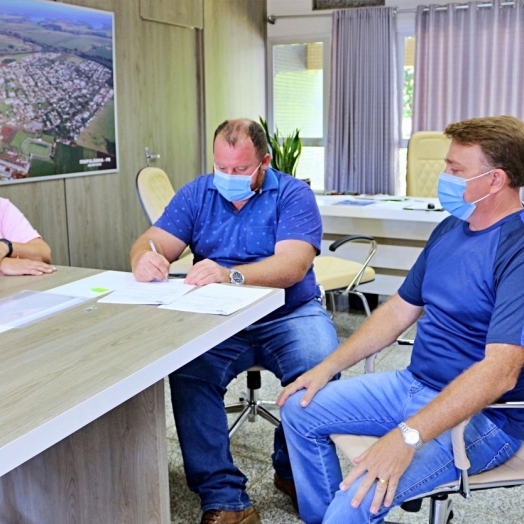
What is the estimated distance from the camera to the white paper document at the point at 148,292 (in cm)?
179

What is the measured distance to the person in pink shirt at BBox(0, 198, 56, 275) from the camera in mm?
2100

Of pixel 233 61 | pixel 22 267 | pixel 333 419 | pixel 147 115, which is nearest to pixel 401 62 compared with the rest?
pixel 233 61

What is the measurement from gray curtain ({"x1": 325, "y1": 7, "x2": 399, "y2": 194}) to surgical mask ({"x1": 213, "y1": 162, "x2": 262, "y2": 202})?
407 cm

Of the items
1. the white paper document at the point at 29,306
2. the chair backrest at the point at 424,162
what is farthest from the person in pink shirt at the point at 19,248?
the chair backrest at the point at 424,162

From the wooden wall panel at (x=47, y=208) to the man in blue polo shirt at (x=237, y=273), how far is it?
2.03m

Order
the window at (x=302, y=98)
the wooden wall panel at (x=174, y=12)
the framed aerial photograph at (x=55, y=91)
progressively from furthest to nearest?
1. the window at (x=302, y=98)
2. the wooden wall panel at (x=174, y=12)
3. the framed aerial photograph at (x=55, y=91)

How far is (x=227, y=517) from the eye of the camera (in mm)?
1951

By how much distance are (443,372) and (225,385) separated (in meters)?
0.71

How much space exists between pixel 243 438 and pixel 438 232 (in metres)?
1.22

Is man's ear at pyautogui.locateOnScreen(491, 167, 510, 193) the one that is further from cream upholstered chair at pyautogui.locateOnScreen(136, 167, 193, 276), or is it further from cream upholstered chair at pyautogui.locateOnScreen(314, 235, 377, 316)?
cream upholstered chair at pyautogui.locateOnScreen(136, 167, 193, 276)

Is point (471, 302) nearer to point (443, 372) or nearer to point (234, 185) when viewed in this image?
point (443, 372)

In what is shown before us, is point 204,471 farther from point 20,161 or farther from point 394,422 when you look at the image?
point 20,161

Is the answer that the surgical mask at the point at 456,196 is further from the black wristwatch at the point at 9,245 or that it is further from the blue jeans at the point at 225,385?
the black wristwatch at the point at 9,245

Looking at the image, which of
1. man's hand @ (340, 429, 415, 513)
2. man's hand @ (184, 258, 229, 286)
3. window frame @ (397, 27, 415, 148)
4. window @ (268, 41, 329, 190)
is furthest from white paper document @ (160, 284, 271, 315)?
window @ (268, 41, 329, 190)
